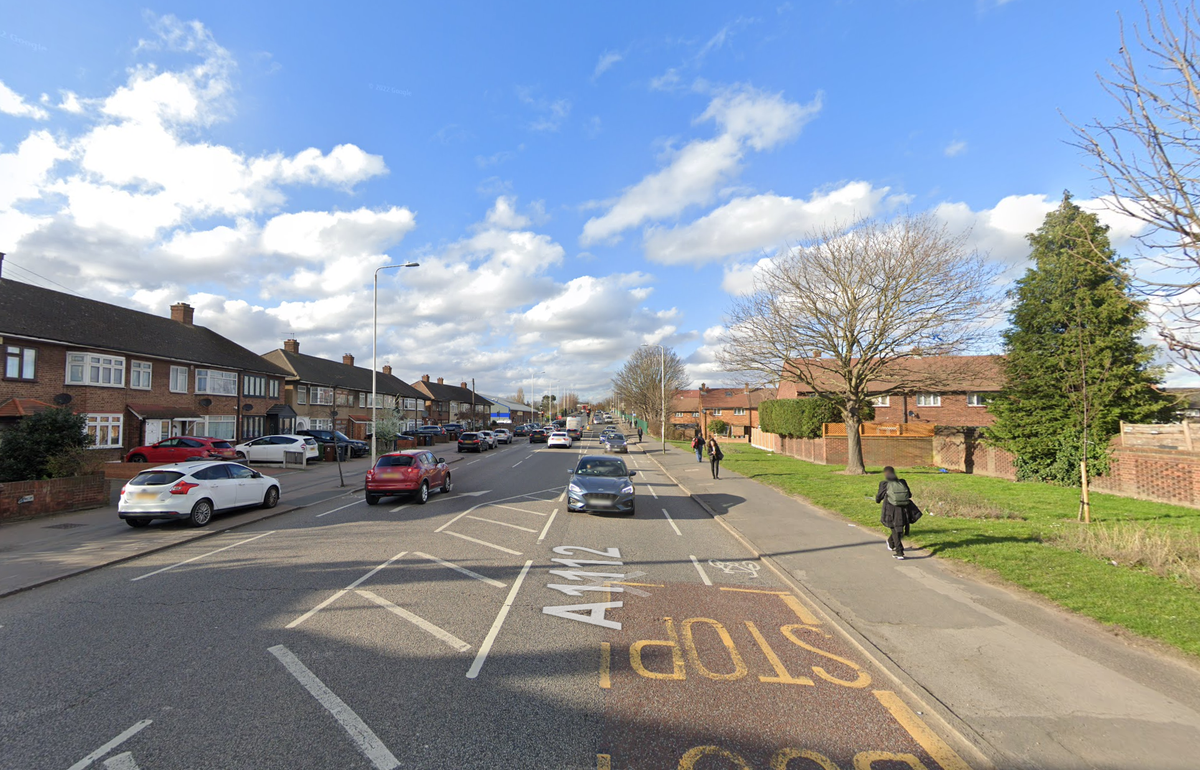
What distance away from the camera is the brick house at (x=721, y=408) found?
66688 mm

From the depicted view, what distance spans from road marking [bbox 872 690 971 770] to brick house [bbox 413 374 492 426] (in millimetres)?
70370

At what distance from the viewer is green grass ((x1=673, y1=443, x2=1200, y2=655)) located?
21.4ft

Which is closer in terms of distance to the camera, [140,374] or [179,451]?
[179,451]

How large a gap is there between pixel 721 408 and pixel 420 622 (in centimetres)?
7497

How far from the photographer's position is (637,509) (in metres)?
15.7

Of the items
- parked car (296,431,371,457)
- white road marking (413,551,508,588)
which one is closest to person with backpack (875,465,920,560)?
white road marking (413,551,508,588)

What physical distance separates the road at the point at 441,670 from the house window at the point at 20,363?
20.9m

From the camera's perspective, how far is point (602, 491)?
13844 mm

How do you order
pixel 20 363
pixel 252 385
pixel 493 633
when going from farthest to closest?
pixel 252 385
pixel 20 363
pixel 493 633

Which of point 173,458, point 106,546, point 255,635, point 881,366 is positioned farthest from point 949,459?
point 173,458

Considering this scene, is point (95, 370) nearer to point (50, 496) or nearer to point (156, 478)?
point (50, 496)

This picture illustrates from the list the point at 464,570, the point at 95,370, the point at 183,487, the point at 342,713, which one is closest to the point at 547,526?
the point at 464,570

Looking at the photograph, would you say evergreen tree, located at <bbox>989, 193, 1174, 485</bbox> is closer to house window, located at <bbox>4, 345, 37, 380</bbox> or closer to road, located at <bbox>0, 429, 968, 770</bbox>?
road, located at <bbox>0, 429, 968, 770</bbox>

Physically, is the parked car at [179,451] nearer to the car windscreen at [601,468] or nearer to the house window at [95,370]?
the house window at [95,370]
